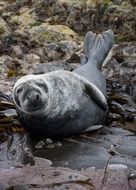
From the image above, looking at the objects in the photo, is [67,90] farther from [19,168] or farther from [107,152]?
[19,168]

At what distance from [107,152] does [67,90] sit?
2.84ft

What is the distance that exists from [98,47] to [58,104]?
1.80 metres

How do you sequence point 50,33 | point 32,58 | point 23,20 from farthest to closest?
1. point 23,20
2. point 50,33
3. point 32,58

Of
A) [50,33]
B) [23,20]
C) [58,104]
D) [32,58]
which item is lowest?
[32,58]

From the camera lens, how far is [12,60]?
7.76m

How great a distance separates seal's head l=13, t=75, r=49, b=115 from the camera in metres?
4.84

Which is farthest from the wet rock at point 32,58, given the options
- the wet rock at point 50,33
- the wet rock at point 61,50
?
the wet rock at point 50,33

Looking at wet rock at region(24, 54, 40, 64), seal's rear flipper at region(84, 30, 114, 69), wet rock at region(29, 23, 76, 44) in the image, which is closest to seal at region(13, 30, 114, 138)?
seal's rear flipper at region(84, 30, 114, 69)

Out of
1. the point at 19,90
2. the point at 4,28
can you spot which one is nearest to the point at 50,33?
the point at 4,28

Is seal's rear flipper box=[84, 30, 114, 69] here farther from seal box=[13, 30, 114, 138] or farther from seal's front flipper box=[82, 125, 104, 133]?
seal's front flipper box=[82, 125, 104, 133]

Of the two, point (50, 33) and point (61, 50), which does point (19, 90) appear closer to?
point (61, 50)

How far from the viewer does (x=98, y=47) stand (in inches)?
268

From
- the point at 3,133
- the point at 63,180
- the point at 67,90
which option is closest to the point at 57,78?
the point at 67,90

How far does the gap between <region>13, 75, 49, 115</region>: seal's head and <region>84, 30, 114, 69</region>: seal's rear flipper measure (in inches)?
64.7
